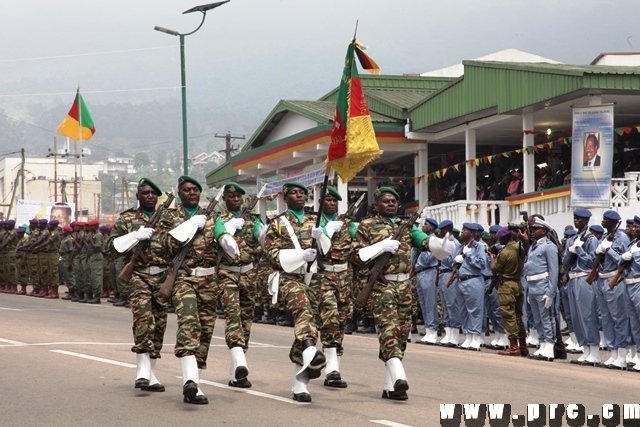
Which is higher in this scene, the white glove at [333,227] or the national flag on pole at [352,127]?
the national flag on pole at [352,127]

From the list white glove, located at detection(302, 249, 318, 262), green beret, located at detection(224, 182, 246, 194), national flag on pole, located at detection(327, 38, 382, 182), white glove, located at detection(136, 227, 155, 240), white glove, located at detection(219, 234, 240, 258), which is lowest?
white glove, located at detection(302, 249, 318, 262)

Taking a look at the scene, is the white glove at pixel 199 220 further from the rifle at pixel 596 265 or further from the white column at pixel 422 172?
the white column at pixel 422 172

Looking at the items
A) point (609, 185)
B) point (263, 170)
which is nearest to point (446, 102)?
point (609, 185)

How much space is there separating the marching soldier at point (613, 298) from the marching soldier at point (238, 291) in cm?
547

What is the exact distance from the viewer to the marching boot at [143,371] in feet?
36.3

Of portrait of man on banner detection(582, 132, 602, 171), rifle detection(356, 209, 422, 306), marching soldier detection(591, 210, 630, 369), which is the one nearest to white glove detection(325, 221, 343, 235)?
rifle detection(356, 209, 422, 306)

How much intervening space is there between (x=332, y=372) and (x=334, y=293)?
0.83m

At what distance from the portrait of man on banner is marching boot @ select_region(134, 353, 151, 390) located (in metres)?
15.2

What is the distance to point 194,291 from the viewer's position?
10.9 metres

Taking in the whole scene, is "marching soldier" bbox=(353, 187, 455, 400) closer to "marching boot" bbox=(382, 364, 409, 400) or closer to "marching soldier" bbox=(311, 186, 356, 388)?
"marching boot" bbox=(382, 364, 409, 400)

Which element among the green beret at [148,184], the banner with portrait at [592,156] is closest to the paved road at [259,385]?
the green beret at [148,184]

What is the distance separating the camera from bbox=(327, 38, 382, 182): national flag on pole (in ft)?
38.2

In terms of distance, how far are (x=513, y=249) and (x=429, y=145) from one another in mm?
18176

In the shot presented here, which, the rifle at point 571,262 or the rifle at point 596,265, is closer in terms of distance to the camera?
the rifle at point 596,265
